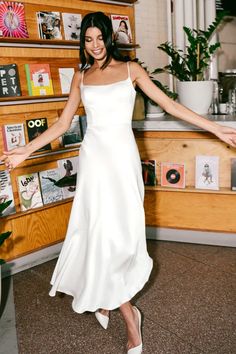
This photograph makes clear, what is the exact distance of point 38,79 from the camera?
10.1 feet

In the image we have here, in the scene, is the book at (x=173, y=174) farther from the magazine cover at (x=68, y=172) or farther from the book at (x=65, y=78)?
the book at (x=65, y=78)

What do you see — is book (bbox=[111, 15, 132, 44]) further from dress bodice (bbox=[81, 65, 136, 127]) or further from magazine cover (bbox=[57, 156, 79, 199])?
dress bodice (bbox=[81, 65, 136, 127])

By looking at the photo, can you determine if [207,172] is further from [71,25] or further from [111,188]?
[71,25]

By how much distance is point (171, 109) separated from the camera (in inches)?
81.9

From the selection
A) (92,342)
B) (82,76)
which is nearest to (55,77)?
(82,76)

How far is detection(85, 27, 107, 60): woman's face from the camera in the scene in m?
1.92

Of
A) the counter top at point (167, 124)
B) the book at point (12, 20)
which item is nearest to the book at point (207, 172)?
the counter top at point (167, 124)

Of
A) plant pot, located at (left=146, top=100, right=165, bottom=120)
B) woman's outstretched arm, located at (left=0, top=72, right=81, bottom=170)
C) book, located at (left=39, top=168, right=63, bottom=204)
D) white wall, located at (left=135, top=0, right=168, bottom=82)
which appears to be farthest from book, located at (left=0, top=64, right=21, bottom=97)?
white wall, located at (left=135, top=0, right=168, bottom=82)

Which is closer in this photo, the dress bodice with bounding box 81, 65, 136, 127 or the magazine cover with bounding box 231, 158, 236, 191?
the dress bodice with bounding box 81, 65, 136, 127

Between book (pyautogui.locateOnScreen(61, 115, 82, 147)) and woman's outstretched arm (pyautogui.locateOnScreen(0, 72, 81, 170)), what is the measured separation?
1121mm

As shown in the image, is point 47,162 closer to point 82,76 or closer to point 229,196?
point 82,76

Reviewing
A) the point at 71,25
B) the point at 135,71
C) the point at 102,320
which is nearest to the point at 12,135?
the point at 71,25

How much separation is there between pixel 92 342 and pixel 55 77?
2.07 metres

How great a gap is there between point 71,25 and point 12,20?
558mm
